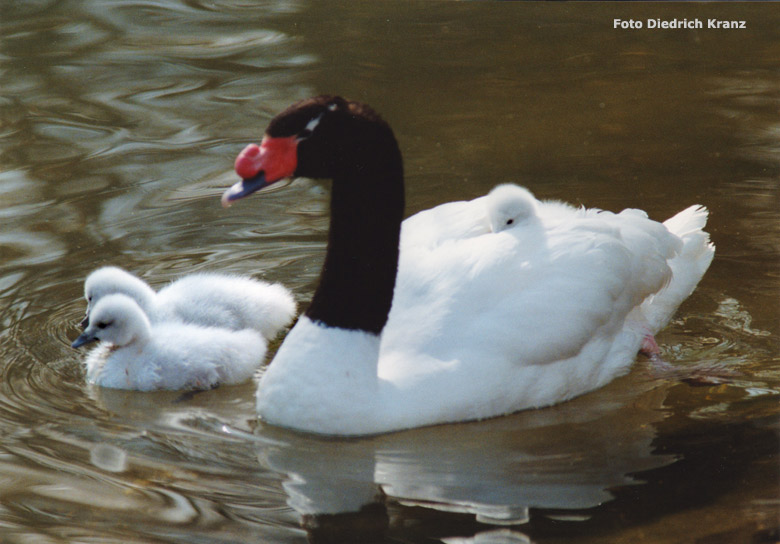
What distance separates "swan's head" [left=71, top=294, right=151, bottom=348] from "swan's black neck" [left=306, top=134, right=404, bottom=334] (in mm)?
995

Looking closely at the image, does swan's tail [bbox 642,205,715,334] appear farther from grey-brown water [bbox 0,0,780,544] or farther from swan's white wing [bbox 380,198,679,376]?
swan's white wing [bbox 380,198,679,376]

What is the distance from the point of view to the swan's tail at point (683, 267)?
6.14 metres

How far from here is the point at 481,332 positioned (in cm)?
515

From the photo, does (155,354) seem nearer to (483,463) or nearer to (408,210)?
(483,463)

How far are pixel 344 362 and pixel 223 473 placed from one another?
27.4 inches

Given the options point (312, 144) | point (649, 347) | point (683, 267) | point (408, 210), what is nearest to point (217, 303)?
point (312, 144)

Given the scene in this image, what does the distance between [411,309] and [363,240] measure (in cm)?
49

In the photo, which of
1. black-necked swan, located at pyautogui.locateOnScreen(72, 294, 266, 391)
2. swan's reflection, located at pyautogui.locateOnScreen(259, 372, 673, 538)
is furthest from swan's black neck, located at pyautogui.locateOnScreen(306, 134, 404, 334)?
black-necked swan, located at pyautogui.locateOnScreen(72, 294, 266, 391)

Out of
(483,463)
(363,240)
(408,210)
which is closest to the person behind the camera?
(483,463)

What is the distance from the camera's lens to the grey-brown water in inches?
180

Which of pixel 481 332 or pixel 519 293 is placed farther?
pixel 519 293

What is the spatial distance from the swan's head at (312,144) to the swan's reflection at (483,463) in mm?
1184

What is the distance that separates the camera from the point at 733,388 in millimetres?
5582

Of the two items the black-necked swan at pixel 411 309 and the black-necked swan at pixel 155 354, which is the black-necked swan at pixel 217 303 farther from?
the black-necked swan at pixel 411 309
